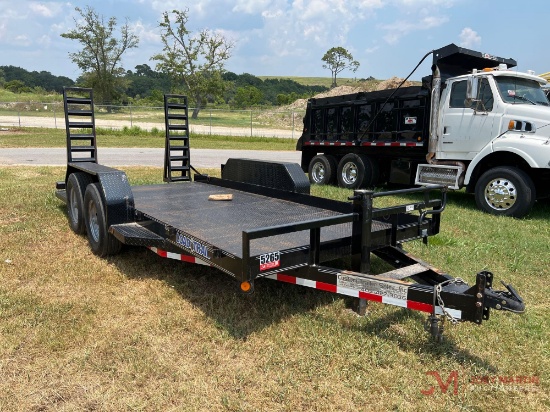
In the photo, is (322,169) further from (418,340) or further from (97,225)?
(418,340)

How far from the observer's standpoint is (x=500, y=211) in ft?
24.0

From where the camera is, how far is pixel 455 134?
26.6 ft

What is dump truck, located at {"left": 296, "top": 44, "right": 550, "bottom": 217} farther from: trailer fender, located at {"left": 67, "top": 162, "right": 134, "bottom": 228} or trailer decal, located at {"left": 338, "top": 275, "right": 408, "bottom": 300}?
trailer fender, located at {"left": 67, "top": 162, "right": 134, "bottom": 228}

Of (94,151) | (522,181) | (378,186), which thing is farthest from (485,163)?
(94,151)

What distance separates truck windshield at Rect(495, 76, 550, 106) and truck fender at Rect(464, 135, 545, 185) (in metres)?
0.71

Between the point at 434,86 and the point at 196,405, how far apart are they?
744 cm

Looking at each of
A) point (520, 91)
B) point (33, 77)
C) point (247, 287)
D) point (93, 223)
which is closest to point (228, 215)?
point (93, 223)

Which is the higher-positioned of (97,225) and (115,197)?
(115,197)

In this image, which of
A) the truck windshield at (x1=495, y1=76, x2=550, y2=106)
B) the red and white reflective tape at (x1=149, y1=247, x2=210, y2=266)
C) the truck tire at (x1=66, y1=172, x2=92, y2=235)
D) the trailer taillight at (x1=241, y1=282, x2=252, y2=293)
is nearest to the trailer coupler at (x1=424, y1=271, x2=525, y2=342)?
the trailer taillight at (x1=241, y1=282, x2=252, y2=293)

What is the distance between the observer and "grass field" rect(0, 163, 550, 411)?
2.53 m

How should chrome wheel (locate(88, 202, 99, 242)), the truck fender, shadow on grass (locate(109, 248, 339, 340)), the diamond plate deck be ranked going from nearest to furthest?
shadow on grass (locate(109, 248, 339, 340))
the diamond plate deck
chrome wheel (locate(88, 202, 99, 242))
the truck fender

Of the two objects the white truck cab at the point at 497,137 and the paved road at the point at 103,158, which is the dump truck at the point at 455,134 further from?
the paved road at the point at 103,158

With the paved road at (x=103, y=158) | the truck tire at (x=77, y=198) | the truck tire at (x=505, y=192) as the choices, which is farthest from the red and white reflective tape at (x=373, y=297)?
the paved road at (x=103, y=158)

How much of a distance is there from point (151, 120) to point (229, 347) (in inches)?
1445
